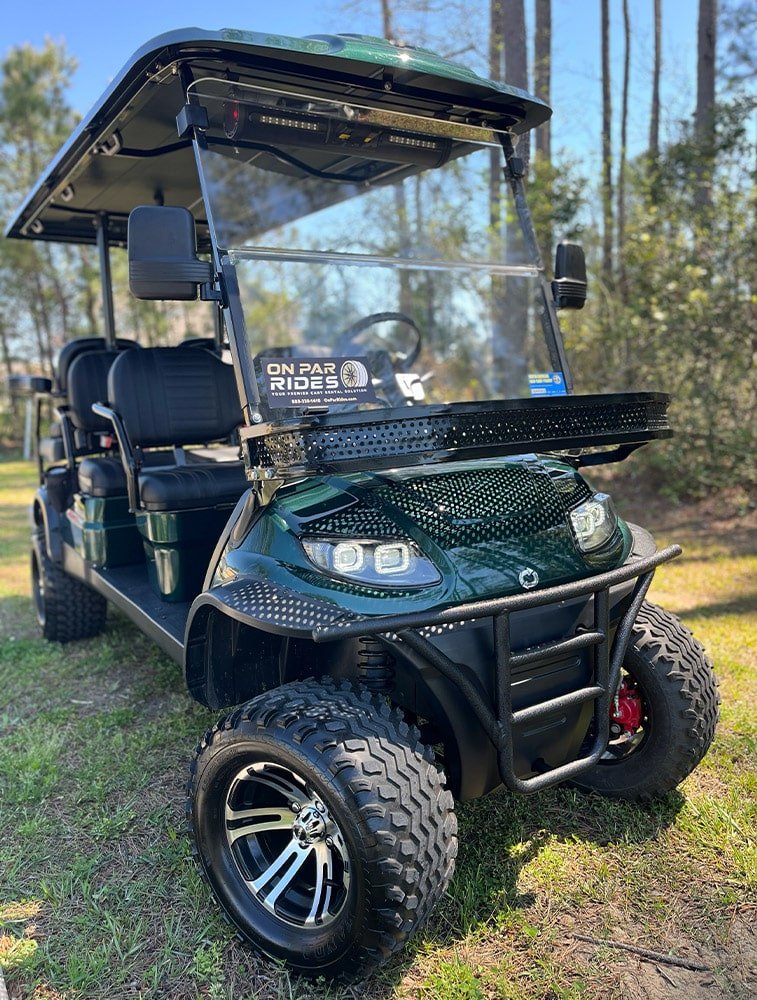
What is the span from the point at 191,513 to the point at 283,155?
140 cm

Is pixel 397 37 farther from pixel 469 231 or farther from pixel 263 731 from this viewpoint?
pixel 263 731

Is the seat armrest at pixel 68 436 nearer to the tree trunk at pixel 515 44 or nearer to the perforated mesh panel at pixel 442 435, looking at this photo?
the perforated mesh panel at pixel 442 435

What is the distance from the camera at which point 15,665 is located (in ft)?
13.7

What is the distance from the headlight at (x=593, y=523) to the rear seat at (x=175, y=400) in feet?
4.94

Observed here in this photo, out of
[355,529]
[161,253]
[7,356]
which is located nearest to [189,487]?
[161,253]

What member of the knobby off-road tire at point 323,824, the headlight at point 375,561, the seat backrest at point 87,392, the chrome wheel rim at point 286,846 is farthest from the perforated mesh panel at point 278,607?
the seat backrest at point 87,392

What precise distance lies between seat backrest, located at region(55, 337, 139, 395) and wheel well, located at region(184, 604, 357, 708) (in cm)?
256

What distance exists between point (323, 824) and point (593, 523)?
1.10m

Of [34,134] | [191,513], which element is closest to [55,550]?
[191,513]

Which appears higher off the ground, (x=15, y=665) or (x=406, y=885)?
(x=406, y=885)

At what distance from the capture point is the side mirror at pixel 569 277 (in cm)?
288

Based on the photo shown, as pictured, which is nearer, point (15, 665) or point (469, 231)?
point (15, 665)

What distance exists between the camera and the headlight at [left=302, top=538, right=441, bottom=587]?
1.90 m

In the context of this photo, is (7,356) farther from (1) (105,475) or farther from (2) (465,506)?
(2) (465,506)
